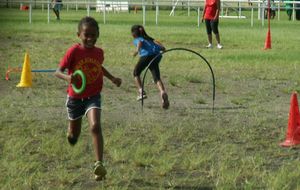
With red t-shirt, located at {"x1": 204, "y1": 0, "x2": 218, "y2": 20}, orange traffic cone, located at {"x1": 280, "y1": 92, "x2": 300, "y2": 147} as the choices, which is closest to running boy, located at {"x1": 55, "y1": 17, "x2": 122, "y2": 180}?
orange traffic cone, located at {"x1": 280, "y1": 92, "x2": 300, "y2": 147}

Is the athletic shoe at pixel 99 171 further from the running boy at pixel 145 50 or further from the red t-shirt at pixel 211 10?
the red t-shirt at pixel 211 10

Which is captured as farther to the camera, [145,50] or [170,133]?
[145,50]

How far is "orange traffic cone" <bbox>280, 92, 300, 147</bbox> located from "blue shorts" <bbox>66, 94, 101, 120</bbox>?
89.8 inches

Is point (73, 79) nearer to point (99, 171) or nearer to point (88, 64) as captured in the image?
point (88, 64)

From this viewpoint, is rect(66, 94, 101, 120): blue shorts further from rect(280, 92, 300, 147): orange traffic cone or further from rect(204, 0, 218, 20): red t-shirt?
rect(204, 0, 218, 20): red t-shirt

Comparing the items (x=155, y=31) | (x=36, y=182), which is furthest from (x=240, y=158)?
(x=155, y=31)

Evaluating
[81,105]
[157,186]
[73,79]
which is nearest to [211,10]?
[81,105]

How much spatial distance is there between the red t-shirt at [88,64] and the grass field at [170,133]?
0.72 meters

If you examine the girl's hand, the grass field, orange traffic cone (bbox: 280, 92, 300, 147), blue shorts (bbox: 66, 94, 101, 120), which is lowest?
the grass field

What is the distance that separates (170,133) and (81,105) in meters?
1.88

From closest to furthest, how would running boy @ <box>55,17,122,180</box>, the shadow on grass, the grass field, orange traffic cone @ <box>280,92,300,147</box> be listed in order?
the shadow on grass, the grass field, running boy @ <box>55,17,122,180</box>, orange traffic cone @ <box>280,92,300,147</box>

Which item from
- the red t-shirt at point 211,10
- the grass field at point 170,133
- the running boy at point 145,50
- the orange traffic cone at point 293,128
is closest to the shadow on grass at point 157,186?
the grass field at point 170,133

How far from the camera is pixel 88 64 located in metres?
6.66

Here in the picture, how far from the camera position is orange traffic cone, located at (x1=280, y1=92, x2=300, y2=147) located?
26.1 ft
